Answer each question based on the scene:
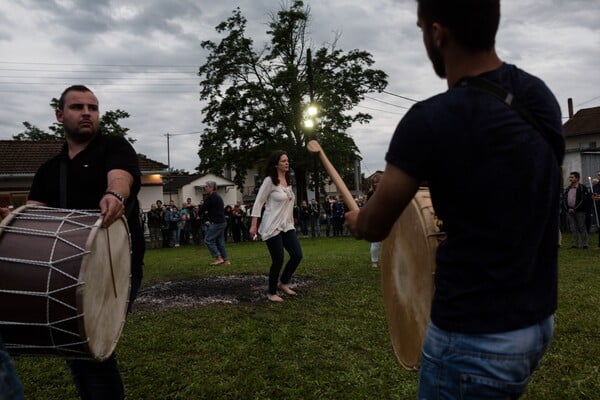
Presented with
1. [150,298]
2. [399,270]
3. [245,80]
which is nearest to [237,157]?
[245,80]

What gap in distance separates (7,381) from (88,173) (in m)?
1.23

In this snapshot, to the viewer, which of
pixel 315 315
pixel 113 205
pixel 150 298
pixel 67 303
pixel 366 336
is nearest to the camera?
pixel 67 303

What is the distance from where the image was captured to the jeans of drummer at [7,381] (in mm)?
2268

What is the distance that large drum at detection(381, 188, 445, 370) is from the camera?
2275 mm

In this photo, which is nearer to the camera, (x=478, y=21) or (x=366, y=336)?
(x=478, y=21)

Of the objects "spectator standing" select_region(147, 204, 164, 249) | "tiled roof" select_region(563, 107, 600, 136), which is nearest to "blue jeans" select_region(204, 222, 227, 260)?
"spectator standing" select_region(147, 204, 164, 249)

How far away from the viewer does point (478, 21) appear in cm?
142

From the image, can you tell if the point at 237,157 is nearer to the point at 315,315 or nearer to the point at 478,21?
the point at 315,315

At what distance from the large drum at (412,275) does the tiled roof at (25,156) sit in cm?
2753

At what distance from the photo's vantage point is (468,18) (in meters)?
1.41

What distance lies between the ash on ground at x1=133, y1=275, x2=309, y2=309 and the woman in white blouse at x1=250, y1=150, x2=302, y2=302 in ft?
1.92

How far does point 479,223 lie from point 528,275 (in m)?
0.21

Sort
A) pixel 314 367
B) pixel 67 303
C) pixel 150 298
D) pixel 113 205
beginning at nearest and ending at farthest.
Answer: pixel 67 303 → pixel 113 205 → pixel 314 367 → pixel 150 298

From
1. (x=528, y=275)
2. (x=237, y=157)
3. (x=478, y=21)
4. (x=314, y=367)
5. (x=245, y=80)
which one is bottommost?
(x=314, y=367)
